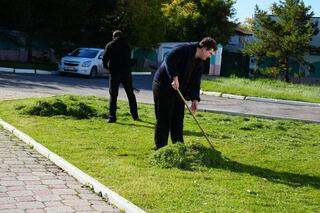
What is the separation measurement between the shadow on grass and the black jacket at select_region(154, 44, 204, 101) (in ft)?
3.72

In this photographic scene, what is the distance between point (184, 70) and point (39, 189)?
2.76m

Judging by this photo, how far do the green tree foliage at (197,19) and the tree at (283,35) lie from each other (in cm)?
1106

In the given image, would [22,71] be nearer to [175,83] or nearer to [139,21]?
[139,21]

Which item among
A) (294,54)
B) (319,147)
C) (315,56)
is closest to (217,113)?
(319,147)

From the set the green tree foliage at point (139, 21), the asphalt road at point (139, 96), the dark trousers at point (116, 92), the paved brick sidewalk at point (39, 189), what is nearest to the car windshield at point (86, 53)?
the asphalt road at point (139, 96)

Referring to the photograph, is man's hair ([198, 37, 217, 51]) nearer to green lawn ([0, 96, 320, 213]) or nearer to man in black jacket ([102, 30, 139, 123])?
green lawn ([0, 96, 320, 213])

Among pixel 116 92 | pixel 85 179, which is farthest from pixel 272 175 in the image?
pixel 116 92

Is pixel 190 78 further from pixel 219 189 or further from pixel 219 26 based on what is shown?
pixel 219 26

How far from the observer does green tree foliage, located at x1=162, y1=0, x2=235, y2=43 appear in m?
48.7

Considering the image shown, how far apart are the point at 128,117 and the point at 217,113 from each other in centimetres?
347

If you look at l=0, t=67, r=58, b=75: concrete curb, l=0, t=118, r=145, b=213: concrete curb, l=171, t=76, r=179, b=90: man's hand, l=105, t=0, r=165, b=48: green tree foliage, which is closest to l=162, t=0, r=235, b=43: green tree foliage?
l=105, t=0, r=165, b=48: green tree foliage

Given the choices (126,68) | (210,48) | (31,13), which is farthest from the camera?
(31,13)

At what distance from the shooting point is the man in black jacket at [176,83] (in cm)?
749

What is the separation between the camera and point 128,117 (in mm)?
12438
